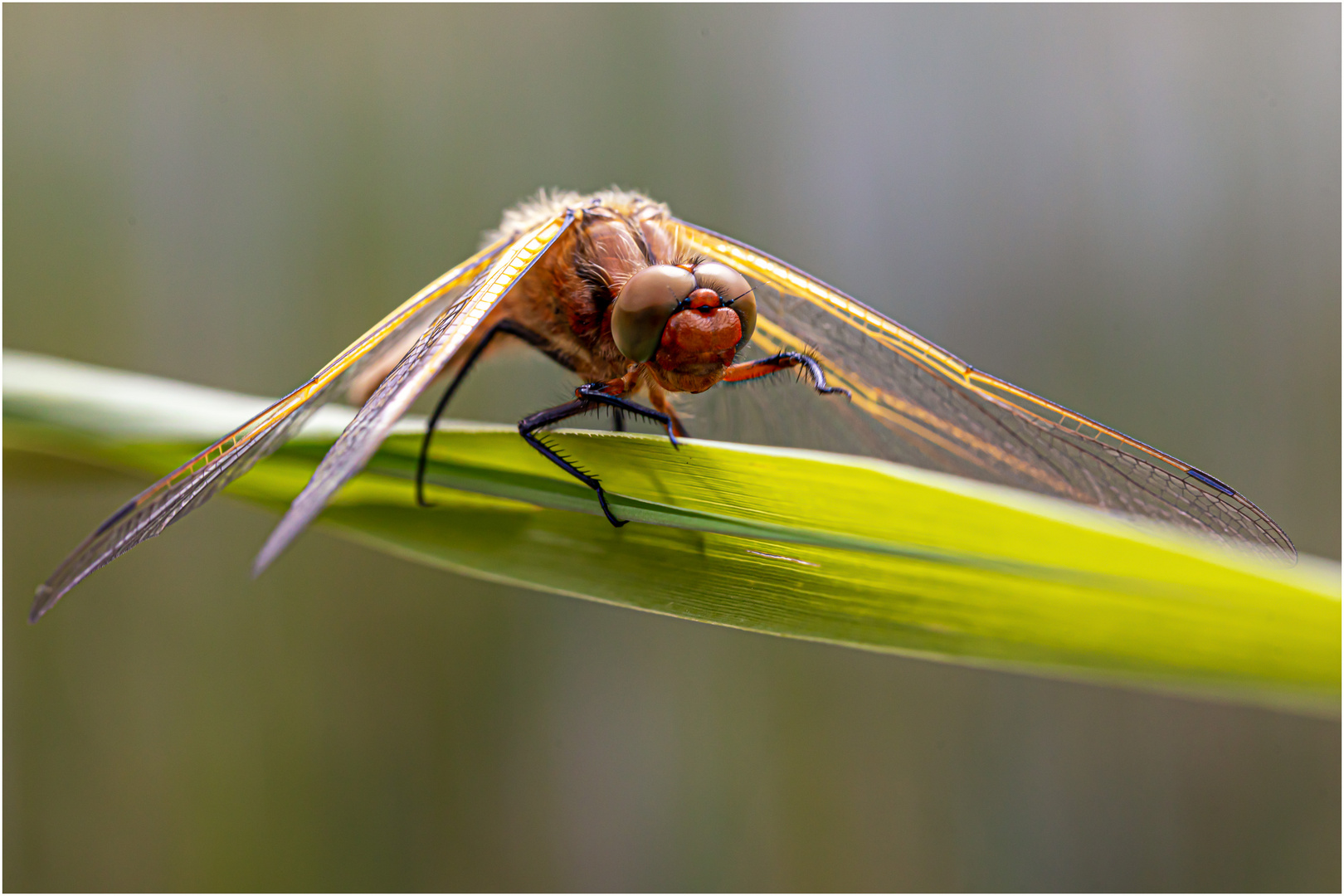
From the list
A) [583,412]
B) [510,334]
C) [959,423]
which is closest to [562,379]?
[510,334]

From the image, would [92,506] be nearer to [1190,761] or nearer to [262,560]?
[262,560]

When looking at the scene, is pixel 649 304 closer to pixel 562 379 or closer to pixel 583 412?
pixel 583 412

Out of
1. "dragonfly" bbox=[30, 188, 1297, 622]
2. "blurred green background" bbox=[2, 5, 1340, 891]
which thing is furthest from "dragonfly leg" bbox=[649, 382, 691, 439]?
"blurred green background" bbox=[2, 5, 1340, 891]

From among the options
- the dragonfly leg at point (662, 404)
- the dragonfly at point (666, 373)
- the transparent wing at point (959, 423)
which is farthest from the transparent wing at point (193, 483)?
the transparent wing at point (959, 423)

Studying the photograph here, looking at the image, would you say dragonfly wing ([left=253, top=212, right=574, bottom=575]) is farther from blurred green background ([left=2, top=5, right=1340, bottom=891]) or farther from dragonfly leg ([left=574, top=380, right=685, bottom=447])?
blurred green background ([left=2, top=5, right=1340, bottom=891])

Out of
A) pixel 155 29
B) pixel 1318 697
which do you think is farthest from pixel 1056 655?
pixel 155 29

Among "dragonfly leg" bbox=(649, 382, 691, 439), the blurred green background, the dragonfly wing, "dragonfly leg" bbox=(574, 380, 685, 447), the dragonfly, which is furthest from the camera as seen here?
the blurred green background
